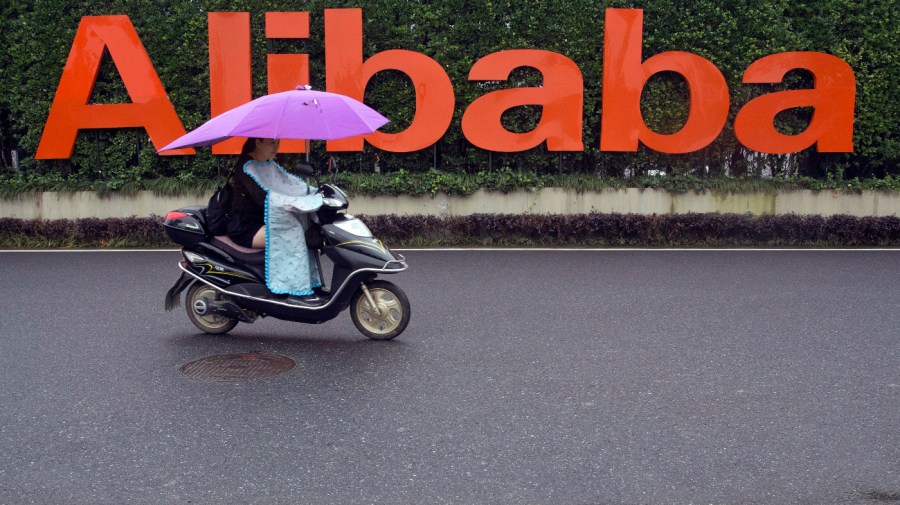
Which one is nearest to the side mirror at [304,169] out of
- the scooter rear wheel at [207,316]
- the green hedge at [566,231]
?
the scooter rear wheel at [207,316]

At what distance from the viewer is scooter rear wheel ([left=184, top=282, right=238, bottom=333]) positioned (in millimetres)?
6848

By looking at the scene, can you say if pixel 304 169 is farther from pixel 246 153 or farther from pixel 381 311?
pixel 381 311

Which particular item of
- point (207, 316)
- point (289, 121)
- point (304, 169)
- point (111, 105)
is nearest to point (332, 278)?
point (304, 169)

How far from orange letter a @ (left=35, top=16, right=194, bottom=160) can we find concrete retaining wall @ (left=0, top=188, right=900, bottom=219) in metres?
0.95

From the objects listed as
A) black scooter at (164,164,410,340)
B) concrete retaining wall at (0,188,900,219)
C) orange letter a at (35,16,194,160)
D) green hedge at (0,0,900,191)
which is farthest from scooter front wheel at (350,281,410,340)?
orange letter a at (35,16,194,160)

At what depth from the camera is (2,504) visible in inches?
149

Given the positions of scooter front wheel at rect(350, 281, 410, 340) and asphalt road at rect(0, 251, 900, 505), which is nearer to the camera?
asphalt road at rect(0, 251, 900, 505)

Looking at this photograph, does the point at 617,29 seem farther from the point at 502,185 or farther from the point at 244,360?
the point at 244,360

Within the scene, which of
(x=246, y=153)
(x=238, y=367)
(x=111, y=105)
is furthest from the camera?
(x=111, y=105)

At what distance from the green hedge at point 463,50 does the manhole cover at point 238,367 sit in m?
8.07

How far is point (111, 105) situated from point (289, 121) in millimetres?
8741

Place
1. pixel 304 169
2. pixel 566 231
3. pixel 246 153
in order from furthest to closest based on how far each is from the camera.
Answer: pixel 566 231 < pixel 246 153 < pixel 304 169

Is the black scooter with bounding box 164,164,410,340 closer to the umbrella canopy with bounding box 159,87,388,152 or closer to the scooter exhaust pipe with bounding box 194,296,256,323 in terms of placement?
the scooter exhaust pipe with bounding box 194,296,256,323

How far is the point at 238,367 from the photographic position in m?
5.91
